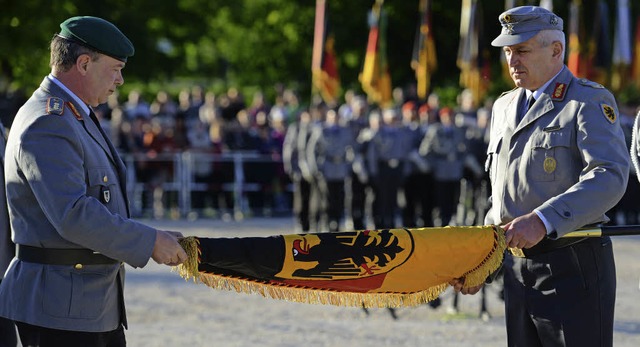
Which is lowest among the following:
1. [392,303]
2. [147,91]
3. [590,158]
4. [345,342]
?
[147,91]

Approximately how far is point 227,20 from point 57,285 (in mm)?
42553

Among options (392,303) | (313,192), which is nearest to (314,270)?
(392,303)

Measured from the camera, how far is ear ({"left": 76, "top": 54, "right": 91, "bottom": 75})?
5.42m

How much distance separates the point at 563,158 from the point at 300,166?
16.2 meters

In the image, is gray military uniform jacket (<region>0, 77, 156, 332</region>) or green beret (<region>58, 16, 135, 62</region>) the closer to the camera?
gray military uniform jacket (<region>0, 77, 156, 332</region>)

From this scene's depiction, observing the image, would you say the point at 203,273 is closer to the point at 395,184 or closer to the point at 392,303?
the point at 392,303

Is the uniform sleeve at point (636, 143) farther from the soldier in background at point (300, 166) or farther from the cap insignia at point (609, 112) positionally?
the soldier in background at point (300, 166)

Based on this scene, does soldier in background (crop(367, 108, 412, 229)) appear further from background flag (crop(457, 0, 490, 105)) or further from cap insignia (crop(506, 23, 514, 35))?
cap insignia (crop(506, 23, 514, 35))

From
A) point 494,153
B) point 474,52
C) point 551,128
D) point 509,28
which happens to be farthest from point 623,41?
point 551,128

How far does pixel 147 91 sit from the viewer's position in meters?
44.5

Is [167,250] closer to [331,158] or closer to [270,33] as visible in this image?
[331,158]

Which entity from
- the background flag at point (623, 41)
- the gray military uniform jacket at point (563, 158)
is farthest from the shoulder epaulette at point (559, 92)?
the background flag at point (623, 41)

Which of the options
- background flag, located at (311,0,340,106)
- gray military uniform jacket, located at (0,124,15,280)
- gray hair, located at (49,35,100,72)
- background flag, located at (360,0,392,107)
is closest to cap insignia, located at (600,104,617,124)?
gray hair, located at (49,35,100,72)

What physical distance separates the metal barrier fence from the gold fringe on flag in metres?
18.0
